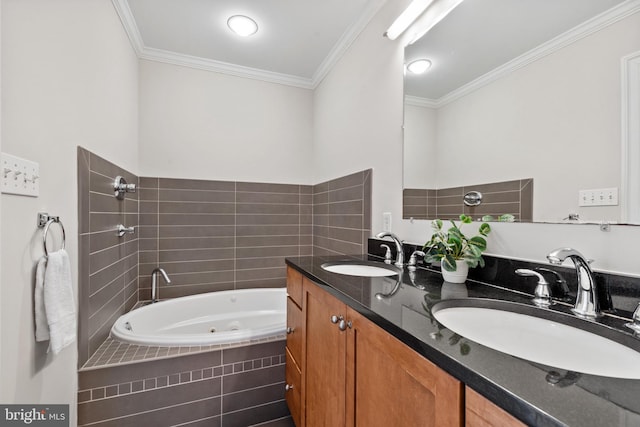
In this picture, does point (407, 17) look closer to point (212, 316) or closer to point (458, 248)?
point (458, 248)

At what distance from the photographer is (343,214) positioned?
2217 mm

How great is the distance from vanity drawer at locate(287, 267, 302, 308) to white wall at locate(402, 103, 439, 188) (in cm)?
76

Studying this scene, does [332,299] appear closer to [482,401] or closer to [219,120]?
[482,401]

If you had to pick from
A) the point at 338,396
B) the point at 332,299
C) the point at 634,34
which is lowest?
the point at 338,396

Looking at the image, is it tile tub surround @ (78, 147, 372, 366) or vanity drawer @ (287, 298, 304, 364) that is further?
tile tub surround @ (78, 147, 372, 366)

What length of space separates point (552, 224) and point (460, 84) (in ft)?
2.27

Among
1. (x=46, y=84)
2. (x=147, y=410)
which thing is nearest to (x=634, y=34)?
(x=46, y=84)

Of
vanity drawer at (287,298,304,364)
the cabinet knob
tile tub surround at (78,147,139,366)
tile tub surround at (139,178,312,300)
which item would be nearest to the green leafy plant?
the cabinet knob

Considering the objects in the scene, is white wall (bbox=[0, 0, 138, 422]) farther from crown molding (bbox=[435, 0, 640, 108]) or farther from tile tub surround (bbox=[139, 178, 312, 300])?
crown molding (bbox=[435, 0, 640, 108])

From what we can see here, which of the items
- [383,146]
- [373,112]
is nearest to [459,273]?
[383,146]

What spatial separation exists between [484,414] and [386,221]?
1303mm

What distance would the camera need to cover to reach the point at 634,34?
2.32ft

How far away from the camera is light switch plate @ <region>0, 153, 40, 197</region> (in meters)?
0.83

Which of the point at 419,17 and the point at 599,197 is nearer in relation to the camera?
the point at 599,197
